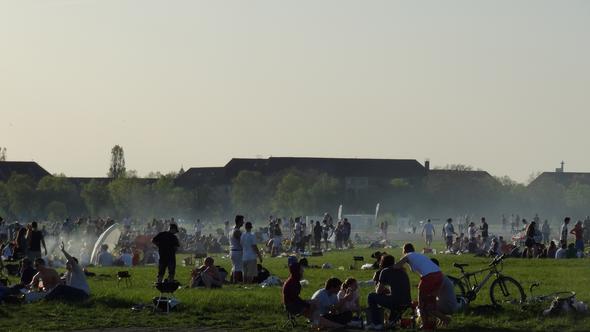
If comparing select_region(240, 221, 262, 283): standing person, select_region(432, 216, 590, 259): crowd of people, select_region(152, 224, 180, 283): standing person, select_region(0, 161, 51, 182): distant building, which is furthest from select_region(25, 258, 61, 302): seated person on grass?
select_region(0, 161, 51, 182): distant building

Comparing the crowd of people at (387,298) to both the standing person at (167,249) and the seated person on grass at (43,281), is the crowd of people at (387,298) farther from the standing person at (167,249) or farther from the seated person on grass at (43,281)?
the seated person on grass at (43,281)

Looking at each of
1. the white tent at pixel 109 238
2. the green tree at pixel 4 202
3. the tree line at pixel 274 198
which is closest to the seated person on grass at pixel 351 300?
the white tent at pixel 109 238

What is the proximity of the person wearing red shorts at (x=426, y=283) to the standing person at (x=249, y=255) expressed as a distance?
29.3 ft

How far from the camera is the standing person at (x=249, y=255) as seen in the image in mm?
29219

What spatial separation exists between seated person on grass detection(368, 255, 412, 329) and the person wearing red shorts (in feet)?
1.38

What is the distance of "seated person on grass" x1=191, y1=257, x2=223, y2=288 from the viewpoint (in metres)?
28.4

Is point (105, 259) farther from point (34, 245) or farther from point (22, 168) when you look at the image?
point (22, 168)

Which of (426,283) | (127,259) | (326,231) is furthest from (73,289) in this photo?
(326,231)

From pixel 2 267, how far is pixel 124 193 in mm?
104381

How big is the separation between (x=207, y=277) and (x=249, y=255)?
1.51 m

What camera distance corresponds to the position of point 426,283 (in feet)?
66.7

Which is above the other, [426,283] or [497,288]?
[426,283]

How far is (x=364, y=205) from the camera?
529 feet

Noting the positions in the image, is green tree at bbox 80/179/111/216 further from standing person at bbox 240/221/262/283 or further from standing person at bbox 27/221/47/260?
standing person at bbox 240/221/262/283
